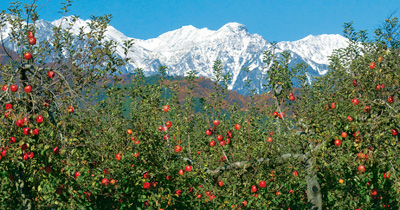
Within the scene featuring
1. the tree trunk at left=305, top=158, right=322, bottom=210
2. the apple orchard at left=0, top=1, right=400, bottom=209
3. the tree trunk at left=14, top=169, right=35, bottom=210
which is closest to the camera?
the apple orchard at left=0, top=1, right=400, bottom=209

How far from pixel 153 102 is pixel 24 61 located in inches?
146

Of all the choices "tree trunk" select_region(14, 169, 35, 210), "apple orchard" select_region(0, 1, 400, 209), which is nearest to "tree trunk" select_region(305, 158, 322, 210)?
"apple orchard" select_region(0, 1, 400, 209)

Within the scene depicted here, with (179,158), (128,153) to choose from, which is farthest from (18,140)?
(179,158)

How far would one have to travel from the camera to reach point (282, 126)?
35.6ft

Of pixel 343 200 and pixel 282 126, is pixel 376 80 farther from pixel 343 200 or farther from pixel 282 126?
pixel 343 200

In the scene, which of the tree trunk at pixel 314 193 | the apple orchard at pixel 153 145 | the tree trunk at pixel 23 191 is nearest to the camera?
the apple orchard at pixel 153 145

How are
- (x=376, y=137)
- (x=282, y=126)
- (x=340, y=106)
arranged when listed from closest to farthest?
(x=376, y=137) → (x=340, y=106) → (x=282, y=126)

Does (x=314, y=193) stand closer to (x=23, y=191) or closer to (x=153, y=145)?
(x=153, y=145)

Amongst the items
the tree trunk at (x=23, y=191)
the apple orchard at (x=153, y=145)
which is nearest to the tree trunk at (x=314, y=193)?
the apple orchard at (x=153, y=145)

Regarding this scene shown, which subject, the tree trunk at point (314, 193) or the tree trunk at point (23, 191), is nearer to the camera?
the tree trunk at point (23, 191)

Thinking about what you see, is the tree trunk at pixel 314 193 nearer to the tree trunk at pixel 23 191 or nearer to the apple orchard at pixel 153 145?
the apple orchard at pixel 153 145

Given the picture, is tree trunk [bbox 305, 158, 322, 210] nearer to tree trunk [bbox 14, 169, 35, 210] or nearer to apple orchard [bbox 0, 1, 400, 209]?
apple orchard [bbox 0, 1, 400, 209]

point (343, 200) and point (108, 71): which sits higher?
point (108, 71)

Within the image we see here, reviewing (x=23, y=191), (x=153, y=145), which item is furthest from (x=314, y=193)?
(x=23, y=191)
